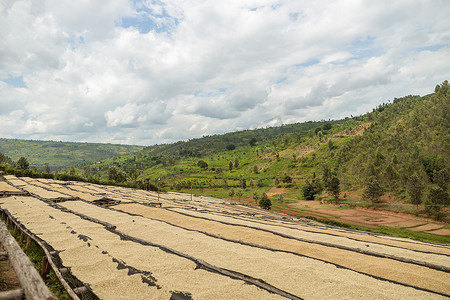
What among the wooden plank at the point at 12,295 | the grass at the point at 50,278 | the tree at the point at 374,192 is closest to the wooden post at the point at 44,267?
the grass at the point at 50,278

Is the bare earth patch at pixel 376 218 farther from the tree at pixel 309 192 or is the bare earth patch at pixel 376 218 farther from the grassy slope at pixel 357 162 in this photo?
the tree at pixel 309 192

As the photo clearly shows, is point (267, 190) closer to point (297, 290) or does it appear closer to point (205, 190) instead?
point (205, 190)

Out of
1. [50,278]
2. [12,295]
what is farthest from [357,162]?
[12,295]

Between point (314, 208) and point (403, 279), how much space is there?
50.8 metres

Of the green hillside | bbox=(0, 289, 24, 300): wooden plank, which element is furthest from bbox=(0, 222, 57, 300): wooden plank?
the green hillside

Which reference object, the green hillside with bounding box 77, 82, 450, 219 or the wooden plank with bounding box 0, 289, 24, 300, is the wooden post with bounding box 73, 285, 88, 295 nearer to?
the wooden plank with bounding box 0, 289, 24, 300

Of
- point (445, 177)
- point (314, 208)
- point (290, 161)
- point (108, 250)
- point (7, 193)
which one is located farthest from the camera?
point (290, 161)

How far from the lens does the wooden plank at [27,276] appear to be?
495cm

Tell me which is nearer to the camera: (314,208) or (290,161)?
(314,208)

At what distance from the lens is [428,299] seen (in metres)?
6.96

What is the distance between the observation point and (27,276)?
5.59 metres

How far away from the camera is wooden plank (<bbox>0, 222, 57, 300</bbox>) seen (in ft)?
16.2

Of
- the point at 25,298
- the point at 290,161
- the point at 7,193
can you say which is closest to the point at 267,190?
the point at 290,161

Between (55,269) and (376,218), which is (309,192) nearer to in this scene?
(376,218)
